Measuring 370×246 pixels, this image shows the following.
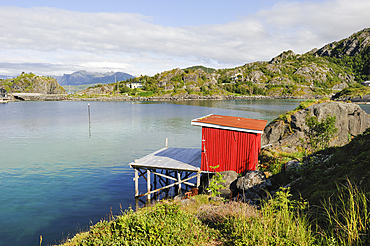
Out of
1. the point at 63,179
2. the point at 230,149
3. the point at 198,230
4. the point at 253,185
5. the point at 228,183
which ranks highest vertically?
the point at 230,149

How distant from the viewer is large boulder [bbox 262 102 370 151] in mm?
24516

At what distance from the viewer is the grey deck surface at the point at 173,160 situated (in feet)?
62.4

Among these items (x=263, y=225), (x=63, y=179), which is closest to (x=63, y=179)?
(x=63, y=179)

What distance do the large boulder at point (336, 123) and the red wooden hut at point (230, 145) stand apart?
716cm

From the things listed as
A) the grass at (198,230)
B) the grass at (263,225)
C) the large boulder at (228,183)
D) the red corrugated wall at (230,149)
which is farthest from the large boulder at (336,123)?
the grass at (198,230)

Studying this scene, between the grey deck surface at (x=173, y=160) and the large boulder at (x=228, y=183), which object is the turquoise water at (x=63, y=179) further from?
the large boulder at (x=228, y=183)

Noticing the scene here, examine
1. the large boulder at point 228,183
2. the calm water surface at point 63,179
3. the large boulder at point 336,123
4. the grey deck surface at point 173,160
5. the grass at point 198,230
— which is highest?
the large boulder at point 336,123

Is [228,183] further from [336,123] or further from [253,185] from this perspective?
[336,123]

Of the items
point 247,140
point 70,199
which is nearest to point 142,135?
point 70,199

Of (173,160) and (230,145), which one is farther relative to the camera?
(173,160)

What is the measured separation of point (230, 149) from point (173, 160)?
5.46 meters

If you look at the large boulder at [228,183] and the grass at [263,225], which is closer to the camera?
the grass at [263,225]

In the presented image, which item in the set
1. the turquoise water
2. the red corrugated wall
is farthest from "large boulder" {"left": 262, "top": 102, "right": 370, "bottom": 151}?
the turquoise water

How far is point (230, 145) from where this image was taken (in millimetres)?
18234
